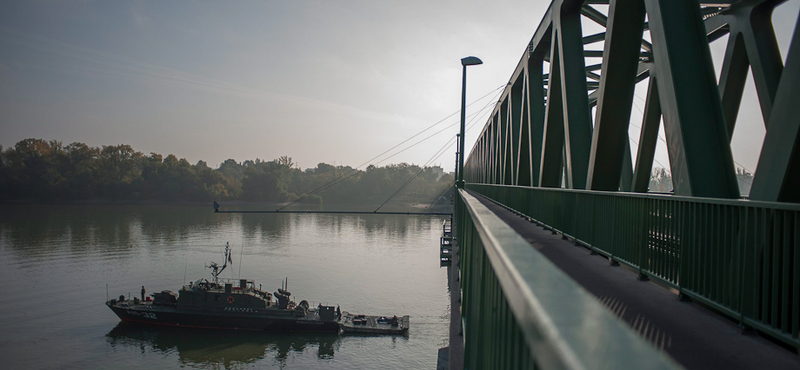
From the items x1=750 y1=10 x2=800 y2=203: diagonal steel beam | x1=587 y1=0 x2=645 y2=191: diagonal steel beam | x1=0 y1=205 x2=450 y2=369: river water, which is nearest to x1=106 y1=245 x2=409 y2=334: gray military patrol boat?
x1=0 y1=205 x2=450 y2=369: river water

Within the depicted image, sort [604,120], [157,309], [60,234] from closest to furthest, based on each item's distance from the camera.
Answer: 1. [604,120]
2. [157,309]
3. [60,234]

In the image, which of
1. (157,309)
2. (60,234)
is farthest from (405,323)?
(60,234)

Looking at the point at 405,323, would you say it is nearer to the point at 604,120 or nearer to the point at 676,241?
the point at 604,120

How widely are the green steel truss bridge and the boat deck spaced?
81.1ft

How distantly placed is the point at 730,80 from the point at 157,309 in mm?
40611


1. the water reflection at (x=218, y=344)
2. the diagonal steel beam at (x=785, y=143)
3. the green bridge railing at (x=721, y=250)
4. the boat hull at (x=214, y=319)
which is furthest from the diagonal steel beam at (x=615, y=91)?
the boat hull at (x=214, y=319)

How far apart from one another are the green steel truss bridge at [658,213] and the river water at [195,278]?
25.8 meters

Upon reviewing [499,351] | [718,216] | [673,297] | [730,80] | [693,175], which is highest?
[730,80]

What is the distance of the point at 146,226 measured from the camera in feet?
270

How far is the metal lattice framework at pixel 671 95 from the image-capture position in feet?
16.3

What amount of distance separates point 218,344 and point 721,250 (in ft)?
123

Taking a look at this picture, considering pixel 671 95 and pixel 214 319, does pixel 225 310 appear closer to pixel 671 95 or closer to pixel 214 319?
pixel 214 319

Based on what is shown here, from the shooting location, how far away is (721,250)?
4430 mm

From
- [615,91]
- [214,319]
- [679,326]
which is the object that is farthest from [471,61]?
[214,319]
